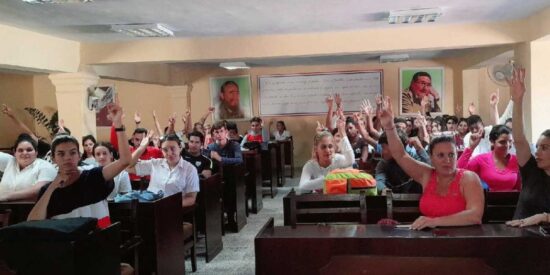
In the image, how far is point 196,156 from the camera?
16.7 feet

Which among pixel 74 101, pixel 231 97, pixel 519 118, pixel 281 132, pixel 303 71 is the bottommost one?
pixel 281 132

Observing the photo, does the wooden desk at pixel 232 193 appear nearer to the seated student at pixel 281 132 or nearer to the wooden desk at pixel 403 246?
the wooden desk at pixel 403 246

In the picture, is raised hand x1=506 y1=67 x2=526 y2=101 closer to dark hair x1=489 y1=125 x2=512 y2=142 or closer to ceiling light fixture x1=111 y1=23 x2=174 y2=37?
dark hair x1=489 y1=125 x2=512 y2=142

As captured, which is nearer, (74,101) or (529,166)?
(529,166)

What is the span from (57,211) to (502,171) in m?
2.84

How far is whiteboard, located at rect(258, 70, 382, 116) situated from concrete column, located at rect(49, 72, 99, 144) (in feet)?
16.7

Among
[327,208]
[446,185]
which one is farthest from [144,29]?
[446,185]

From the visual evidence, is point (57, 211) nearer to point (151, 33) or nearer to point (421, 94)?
point (151, 33)

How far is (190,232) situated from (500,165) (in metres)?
2.38

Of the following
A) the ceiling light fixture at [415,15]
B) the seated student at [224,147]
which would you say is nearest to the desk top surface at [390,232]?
the ceiling light fixture at [415,15]

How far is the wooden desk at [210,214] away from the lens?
4336 mm

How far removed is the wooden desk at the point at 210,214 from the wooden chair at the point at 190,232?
23cm

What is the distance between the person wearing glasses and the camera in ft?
35.4

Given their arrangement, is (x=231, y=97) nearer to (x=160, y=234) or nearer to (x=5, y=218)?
(x=160, y=234)
